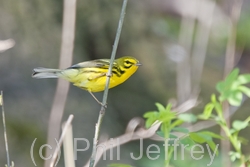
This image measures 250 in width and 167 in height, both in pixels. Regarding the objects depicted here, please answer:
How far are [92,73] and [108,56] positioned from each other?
2336mm

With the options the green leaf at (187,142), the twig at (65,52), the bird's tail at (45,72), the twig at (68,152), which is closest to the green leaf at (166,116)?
the green leaf at (187,142)

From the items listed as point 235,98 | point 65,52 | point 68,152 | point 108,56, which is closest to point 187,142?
point 235,98

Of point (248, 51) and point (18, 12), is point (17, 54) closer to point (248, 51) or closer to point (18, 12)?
point (18, 12)

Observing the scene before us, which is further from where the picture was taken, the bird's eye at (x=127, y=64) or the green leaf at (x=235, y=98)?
the bird's eye at (x=127, y=64)

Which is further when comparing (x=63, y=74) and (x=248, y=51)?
(x=248, y=51)

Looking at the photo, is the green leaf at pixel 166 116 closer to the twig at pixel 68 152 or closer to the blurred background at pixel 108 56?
the twig at pixel 68 152

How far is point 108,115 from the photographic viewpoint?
4941 mm

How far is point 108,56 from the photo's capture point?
15.7ft

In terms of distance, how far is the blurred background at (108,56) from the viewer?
4191 millimetres

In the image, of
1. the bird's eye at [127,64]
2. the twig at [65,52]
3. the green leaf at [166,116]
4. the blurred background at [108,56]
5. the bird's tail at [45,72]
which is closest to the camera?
the green leaf at [166,116]

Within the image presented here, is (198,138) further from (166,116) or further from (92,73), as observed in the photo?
(92,73)

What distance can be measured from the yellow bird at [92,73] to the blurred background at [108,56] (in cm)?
83

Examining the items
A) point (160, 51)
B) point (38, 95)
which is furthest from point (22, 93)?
point (160, 51)

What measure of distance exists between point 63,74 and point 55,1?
201cm
